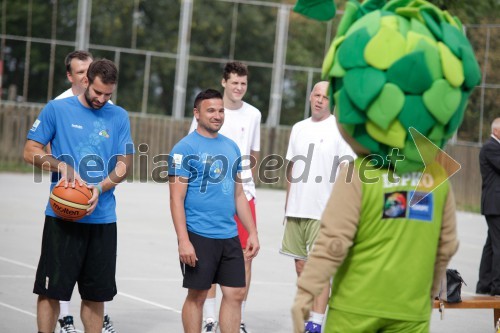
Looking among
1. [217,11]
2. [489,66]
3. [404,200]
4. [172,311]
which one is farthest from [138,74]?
[404,200]

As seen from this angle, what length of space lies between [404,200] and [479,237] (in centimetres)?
1507

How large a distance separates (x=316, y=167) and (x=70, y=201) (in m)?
2.77

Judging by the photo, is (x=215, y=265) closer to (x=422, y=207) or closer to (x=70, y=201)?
(x=70, y=201)

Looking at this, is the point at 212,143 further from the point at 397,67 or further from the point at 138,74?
the point at 138,74

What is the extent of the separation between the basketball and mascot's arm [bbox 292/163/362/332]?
274cm

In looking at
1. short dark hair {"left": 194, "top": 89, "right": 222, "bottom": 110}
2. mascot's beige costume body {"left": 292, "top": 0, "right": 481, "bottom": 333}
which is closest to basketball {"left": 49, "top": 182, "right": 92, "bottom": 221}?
short dark hair {"left": 194, "top": 89, "right": 222, "bottom": 110}

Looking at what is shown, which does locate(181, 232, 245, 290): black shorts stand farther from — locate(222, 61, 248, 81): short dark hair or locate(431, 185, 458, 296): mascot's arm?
locate(431, 185, 458, 296): mascot's arm

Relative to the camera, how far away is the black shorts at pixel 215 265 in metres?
8.05

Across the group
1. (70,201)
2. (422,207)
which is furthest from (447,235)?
(70,201)

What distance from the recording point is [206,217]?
26.7ft

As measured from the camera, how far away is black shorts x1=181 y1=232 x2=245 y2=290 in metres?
8.05

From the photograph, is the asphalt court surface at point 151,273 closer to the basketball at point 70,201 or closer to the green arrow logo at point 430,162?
the basketball at point 70,201

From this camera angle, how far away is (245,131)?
10039mm

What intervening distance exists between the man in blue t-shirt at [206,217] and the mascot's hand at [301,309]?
275cm
